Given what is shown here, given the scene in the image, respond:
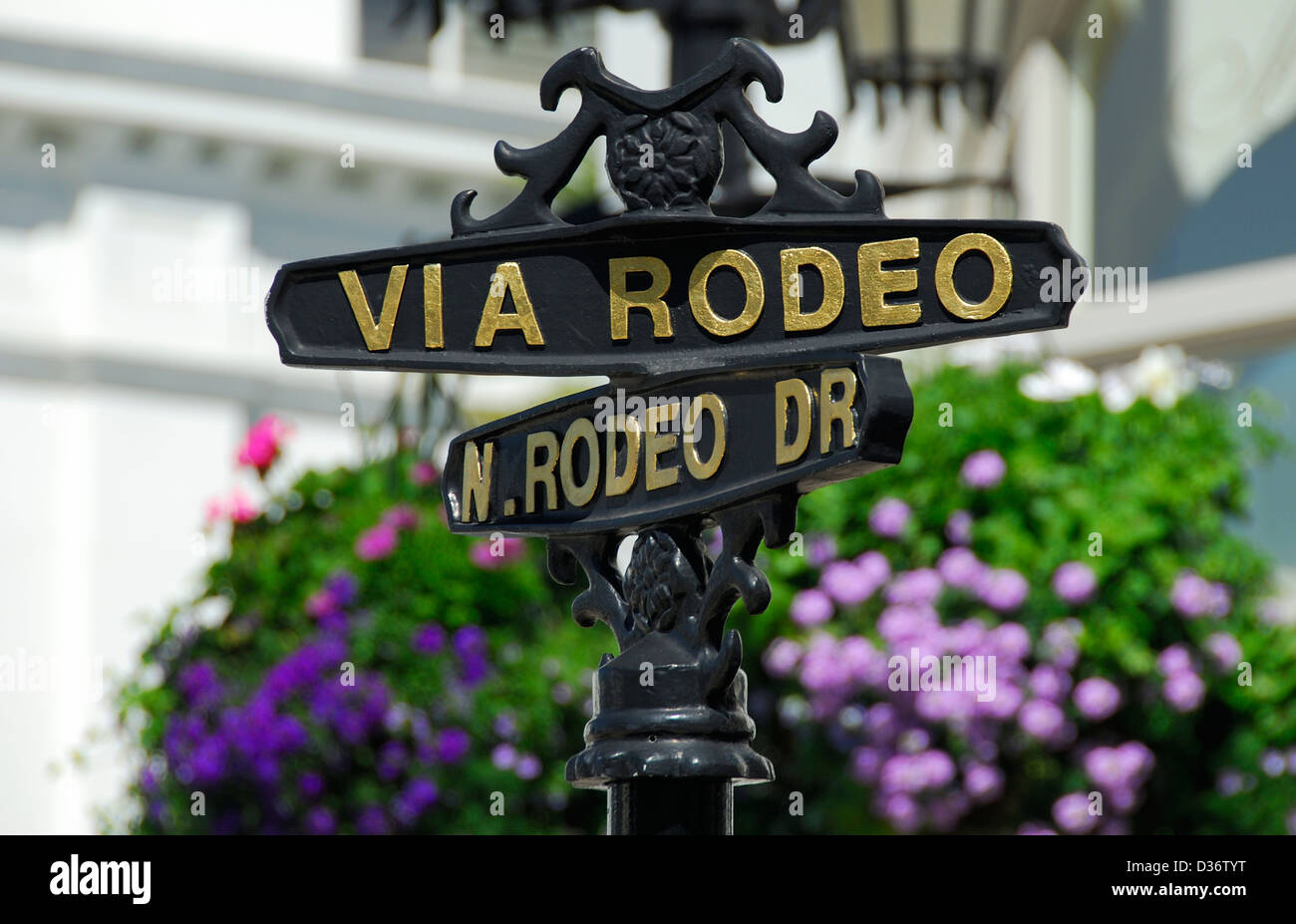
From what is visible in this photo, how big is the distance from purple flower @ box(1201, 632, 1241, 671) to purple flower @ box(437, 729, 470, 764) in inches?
59.0

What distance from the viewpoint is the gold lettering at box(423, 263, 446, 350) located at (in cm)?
145

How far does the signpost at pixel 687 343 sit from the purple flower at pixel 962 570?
178 cm

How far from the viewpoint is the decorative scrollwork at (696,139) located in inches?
52.7

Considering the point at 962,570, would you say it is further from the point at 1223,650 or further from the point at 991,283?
the point at 991,283

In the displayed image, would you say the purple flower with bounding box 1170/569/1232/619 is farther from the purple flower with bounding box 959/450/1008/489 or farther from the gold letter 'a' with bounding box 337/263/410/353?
the gold letter 'a' with bounding box 337/263/410/353

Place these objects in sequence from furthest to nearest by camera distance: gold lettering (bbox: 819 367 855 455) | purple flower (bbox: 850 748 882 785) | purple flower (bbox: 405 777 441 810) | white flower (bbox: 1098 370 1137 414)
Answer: purple flower (bbox: 405 777 441 810), white flower (bbox: 1098 370 1137 414), purple flower (bbox: 850 748 882 785), gold lettering (bbox: 819 367 855 455)

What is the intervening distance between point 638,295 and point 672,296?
1.2 inches

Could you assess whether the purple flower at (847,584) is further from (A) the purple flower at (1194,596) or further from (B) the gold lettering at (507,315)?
(B) the gold lettering at (507,315)

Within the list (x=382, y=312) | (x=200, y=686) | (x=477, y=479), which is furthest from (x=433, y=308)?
(x=200, y=686)

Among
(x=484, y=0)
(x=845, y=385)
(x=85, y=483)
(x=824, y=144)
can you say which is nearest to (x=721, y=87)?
(x=824, y=144)

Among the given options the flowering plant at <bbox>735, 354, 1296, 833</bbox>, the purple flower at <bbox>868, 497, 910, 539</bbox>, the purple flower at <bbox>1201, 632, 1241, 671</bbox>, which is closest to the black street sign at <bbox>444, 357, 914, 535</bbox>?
the flowering plant at <bbox>735, 354, 1296, 833</bbox>

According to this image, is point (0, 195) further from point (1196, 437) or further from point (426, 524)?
point (1196, 437)

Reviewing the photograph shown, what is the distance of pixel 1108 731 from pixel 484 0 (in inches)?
71.4
